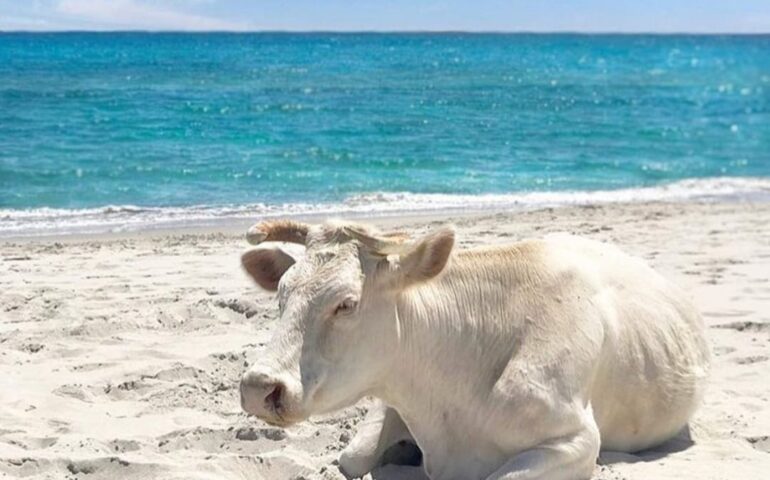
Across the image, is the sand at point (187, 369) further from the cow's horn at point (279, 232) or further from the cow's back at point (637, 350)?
the cow's horn at point (279, 232)

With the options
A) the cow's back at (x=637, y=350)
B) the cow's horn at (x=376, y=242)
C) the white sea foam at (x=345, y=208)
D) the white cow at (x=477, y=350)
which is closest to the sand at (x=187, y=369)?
the cow's back at (x=637, y=350)

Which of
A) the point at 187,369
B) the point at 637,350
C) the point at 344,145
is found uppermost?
the point at 637,350

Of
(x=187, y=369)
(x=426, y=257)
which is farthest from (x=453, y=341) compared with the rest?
(x=187, y=369)

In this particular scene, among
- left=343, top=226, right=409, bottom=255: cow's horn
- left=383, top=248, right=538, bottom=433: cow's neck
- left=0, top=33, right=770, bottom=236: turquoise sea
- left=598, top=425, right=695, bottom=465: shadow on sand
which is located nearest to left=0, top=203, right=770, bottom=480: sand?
left=598, top=425, right=695, bottom=465: shadow on sand

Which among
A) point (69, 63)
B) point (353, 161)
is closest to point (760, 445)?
point (353, 161)

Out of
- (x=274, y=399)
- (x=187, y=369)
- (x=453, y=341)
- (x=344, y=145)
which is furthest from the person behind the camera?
(x=344, y=145)

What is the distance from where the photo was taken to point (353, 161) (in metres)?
23.6

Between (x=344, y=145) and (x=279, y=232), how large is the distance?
22293mm

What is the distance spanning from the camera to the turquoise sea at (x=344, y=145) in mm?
17953

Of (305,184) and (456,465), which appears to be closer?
(456,465)

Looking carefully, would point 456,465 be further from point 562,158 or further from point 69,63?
point 69,63

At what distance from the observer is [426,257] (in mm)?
4305

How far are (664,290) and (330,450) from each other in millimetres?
1726

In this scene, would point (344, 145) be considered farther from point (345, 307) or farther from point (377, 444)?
point (345, 307)
